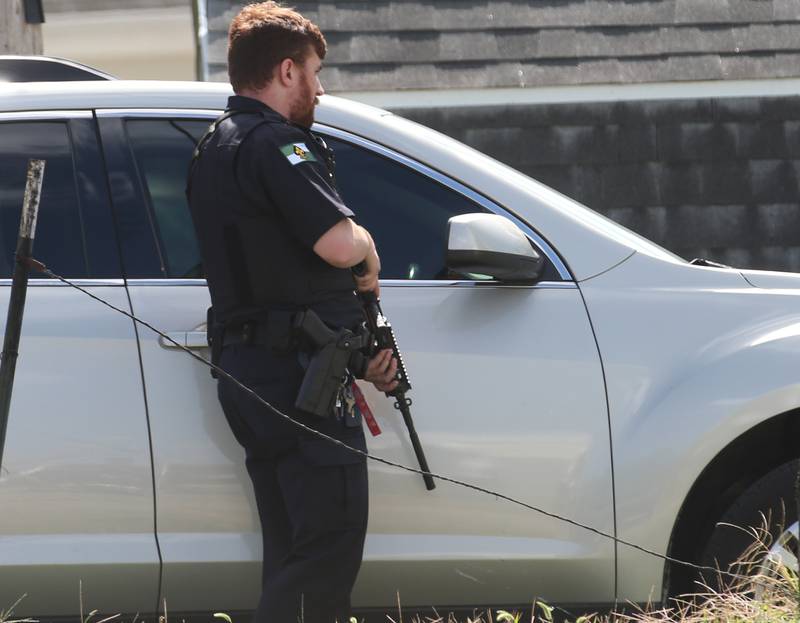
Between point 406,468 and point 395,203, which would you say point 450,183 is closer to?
point 395,203

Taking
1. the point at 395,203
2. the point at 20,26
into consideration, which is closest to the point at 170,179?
the point at 395,203

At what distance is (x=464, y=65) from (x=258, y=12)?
454cm

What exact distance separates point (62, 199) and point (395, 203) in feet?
2.80


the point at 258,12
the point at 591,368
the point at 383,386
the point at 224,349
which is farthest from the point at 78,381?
the point at 591,368

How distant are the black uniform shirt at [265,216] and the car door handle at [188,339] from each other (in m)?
0.19

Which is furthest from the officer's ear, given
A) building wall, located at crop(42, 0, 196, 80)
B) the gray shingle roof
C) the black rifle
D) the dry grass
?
building wall, located at crop(42, 0, 196, 80)

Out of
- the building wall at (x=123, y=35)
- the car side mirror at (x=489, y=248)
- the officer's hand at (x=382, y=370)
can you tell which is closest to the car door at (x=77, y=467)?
the officer's hand at (x=382, y=370)

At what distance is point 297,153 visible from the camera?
9.72 feet

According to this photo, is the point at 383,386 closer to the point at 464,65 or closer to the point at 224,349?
the point at 224,349

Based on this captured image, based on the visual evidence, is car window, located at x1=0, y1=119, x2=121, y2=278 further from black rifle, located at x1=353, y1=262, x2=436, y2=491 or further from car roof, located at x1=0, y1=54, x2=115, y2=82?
black rifle, located at x1=353, y1=262, x2=436, y2=491

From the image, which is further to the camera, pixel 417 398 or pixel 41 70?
pixel 41 70

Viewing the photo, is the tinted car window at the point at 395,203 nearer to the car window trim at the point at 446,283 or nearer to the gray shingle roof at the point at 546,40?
the car window trim at the point at 446,283

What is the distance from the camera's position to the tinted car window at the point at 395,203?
11.4 feet

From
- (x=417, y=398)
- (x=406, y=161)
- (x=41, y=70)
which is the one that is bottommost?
(x=417, y=398)
